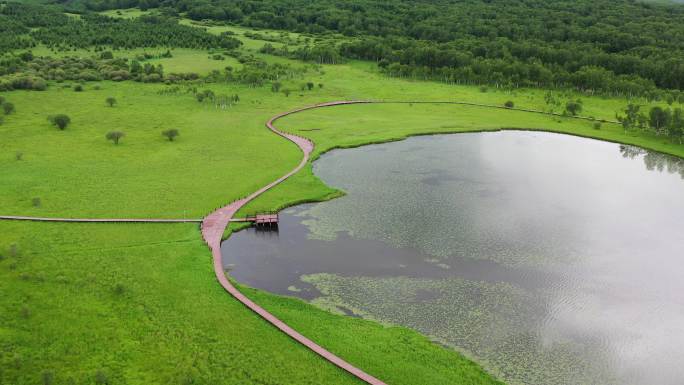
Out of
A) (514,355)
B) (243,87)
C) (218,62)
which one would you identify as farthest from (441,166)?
(218,62)

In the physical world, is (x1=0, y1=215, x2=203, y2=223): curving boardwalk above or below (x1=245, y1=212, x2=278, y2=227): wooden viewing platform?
below

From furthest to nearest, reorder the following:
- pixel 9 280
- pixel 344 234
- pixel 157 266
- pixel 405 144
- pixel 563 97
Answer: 1. pixel 563 97
2. pixel 405 144
3. pixel 344 234
4. pixel 157 266
5. pixel 9 280

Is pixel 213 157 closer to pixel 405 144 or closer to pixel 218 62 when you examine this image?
pixel 405 144

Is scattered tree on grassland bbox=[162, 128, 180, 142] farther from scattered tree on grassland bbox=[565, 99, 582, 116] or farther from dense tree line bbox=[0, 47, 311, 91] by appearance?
scattered tree on grassland bbox=[565, 99, 582, 116]

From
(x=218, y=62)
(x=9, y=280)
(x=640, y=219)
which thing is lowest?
(x=9, y=280)

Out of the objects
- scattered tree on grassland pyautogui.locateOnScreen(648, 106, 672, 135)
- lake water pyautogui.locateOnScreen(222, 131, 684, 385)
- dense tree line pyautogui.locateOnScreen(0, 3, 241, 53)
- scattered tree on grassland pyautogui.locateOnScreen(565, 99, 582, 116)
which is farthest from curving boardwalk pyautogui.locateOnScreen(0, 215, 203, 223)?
dense tree line pyautogui.locateOnScreen(0, 3, 241, 53)
